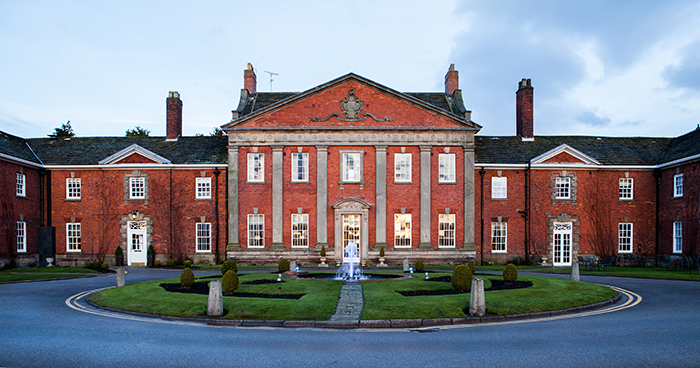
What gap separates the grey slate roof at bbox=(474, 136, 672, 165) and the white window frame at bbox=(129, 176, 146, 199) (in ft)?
75.8

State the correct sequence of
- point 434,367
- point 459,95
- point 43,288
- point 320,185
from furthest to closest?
point 459,95 < point 320,185 < point 43,288 < point 434,367

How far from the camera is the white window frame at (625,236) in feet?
108

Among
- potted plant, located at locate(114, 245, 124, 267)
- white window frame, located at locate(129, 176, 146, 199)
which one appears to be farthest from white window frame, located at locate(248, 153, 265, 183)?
potted plant, located at locate(114, 245, 124, 267)

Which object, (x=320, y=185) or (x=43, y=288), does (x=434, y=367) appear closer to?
(x=43, y=288)

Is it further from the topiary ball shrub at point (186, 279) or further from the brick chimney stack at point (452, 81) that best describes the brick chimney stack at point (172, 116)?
the brick chimney stack at point (452, 81)

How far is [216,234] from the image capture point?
3297 centimetres

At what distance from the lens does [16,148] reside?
3234 centimetres

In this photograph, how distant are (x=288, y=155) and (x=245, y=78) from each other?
959cm

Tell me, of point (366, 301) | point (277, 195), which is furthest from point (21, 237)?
point (366, 301)

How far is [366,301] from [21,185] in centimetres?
2757

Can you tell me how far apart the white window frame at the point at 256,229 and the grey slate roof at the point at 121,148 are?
4.57 metres

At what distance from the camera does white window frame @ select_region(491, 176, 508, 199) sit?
108 ft

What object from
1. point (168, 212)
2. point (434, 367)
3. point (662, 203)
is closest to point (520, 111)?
point (662, 203)

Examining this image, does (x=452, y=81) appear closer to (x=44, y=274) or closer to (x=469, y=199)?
(x=469, y=199)
